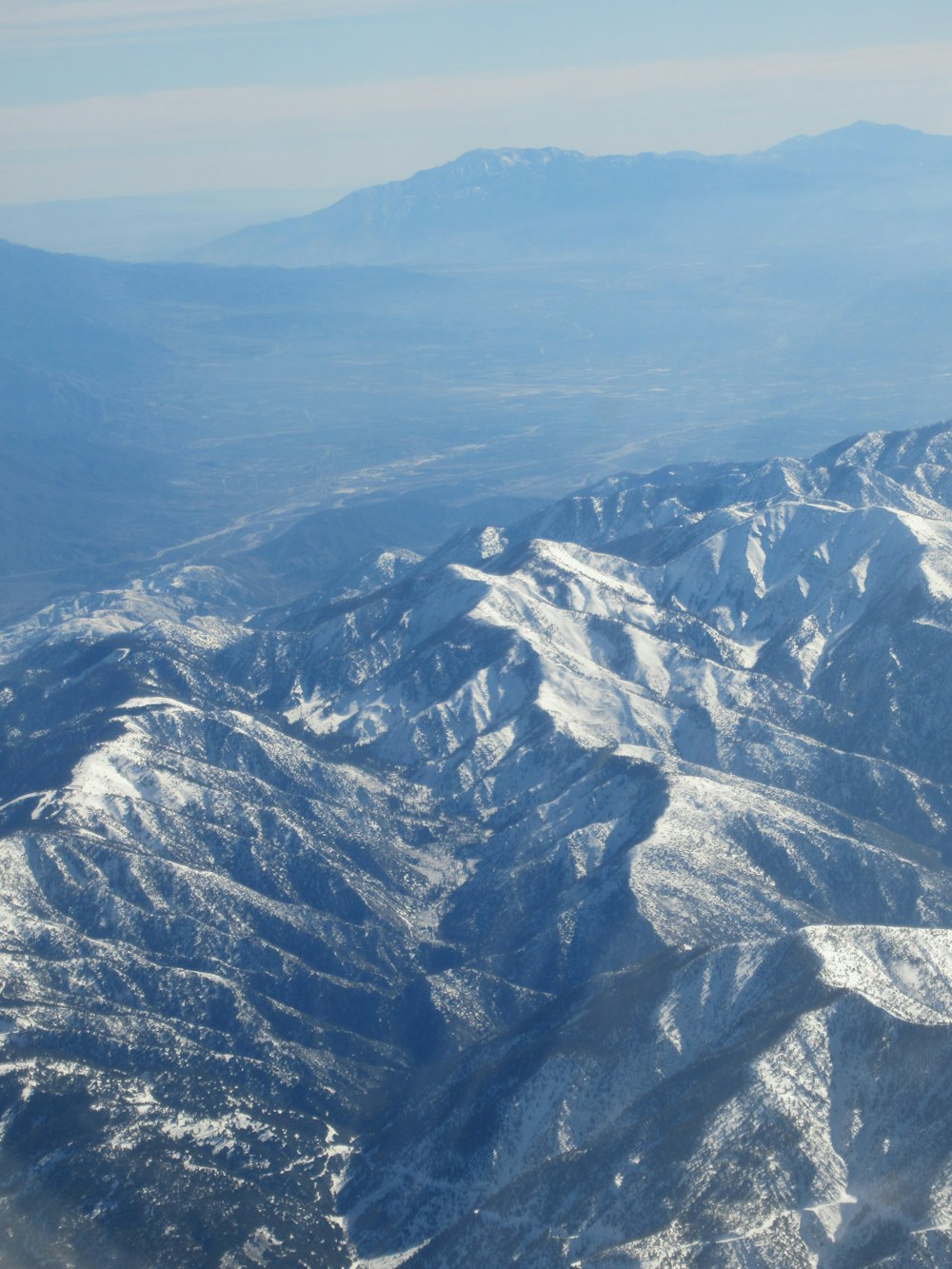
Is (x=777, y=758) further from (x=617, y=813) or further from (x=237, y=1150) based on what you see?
(x=237, y=1150)

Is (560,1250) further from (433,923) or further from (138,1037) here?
(433,923)

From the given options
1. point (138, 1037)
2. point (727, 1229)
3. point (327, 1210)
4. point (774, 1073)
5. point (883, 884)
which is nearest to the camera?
point (727, 1229)

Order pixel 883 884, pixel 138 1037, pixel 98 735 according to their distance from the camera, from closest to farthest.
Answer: pixel 138 1037 < pixel 883 884 < pixel 98 735

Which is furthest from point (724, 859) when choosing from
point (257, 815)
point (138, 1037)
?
point (138, 1037)

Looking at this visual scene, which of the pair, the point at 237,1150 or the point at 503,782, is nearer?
the point at 237,1150

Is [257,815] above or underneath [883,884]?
above

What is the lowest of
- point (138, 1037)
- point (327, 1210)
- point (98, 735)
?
point (327, 1210)
